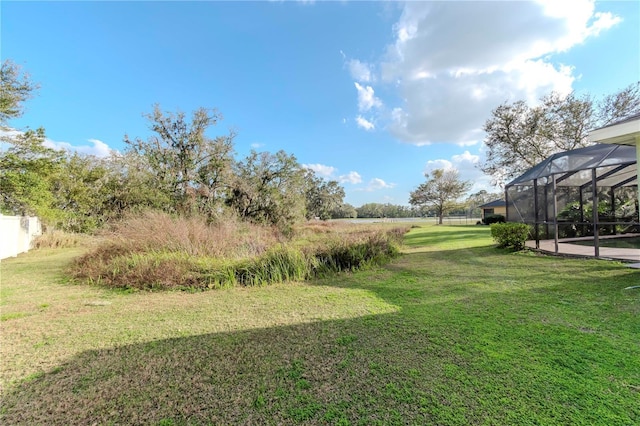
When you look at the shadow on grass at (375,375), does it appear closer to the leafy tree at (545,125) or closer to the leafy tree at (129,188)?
the leafy tree at (129,188)

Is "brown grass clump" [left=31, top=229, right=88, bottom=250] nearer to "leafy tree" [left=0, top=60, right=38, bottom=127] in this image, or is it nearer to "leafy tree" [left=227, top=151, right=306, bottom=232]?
"leafy tree" [left=0, top=60, right=38, bottom=127]

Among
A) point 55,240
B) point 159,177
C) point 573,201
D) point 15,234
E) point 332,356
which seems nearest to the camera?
point 332,356

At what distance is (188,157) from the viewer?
47.6 ft

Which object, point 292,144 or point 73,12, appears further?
point 292,144

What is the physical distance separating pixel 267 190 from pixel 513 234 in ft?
39.8

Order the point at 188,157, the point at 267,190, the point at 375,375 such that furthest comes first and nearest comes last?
the point at 267,190 → the point at 188,157 → the point at 375,375

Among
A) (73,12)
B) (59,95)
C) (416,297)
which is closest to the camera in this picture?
(416,297)

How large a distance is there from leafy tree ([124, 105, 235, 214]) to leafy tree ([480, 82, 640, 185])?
1716 centimetres

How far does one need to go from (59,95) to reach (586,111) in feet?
83.1

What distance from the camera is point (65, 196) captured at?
14688 mm

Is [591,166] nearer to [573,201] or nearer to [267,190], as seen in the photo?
[573,201]

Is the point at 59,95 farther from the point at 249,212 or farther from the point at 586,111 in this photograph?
the point at 586,111

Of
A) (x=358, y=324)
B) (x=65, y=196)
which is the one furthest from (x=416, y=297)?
(x=65, y=196)

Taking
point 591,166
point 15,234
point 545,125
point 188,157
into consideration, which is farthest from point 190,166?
point 545,125
